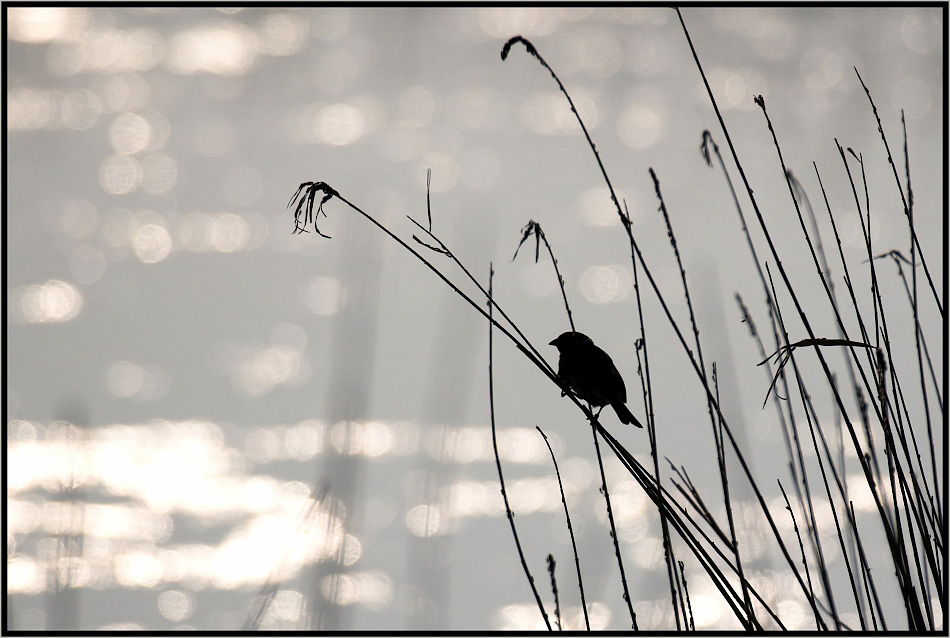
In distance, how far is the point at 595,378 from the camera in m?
4.14

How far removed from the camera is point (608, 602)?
3.25 m

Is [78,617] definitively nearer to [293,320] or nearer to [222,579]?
[222,579]

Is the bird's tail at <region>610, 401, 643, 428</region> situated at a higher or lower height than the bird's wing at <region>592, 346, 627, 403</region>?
lower

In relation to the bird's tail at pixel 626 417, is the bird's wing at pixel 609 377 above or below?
above

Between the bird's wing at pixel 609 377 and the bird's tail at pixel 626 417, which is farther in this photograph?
the bird's tail at pixel 626 417

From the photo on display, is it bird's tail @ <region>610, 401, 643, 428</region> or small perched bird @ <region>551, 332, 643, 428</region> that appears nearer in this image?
small perched bird @ <region>551, 332, 643, 428</region>

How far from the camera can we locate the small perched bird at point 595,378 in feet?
13.5

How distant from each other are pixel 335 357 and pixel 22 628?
1350 mm

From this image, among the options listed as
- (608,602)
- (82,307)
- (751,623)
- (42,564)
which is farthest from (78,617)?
(82,307)

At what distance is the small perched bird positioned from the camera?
13.5 ft

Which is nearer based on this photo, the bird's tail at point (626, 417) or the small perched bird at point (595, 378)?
the small perched bird at point (595, 378)

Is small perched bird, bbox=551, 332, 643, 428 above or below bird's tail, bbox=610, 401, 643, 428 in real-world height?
above

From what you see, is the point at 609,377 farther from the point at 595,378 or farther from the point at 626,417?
the point at 626,417

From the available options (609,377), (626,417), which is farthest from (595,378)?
(626,417)
